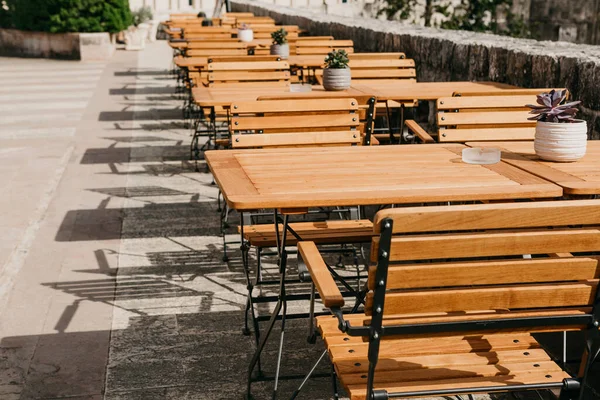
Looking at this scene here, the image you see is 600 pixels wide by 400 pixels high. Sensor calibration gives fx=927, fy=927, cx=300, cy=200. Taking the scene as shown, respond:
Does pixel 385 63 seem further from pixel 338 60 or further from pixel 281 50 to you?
pixel 281 50

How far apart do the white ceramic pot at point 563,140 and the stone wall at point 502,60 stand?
1197 mm

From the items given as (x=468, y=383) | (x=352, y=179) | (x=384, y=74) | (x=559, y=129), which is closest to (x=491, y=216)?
(x=468, y=383)

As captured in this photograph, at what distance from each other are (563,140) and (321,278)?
145 cm

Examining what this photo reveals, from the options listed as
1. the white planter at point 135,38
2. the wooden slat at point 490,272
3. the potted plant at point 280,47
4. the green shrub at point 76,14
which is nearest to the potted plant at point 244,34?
the potted plant at point 280,47

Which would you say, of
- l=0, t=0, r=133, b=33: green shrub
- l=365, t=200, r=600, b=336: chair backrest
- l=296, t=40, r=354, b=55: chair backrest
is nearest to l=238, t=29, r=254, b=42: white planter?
l=296, t=40, r=354, b=55: chair backrest

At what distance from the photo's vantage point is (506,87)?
5984 mm

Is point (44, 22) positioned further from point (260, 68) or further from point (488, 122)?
point (488, 122)

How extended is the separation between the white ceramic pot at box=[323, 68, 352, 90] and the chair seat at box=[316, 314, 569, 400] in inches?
135

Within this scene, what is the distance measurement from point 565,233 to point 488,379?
0.50 metres

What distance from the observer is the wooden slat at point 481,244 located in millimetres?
2400

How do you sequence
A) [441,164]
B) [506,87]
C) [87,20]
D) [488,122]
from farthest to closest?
1. [87,20]
2. [506,87]
3. [488,122]
4. [441,164]

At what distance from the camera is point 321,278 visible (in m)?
2.73

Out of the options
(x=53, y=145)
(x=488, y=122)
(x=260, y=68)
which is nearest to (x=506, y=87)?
(x=488, y=122)

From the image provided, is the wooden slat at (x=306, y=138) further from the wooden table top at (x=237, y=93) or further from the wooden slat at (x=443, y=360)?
the wooden slat at (x=443, y=360)
